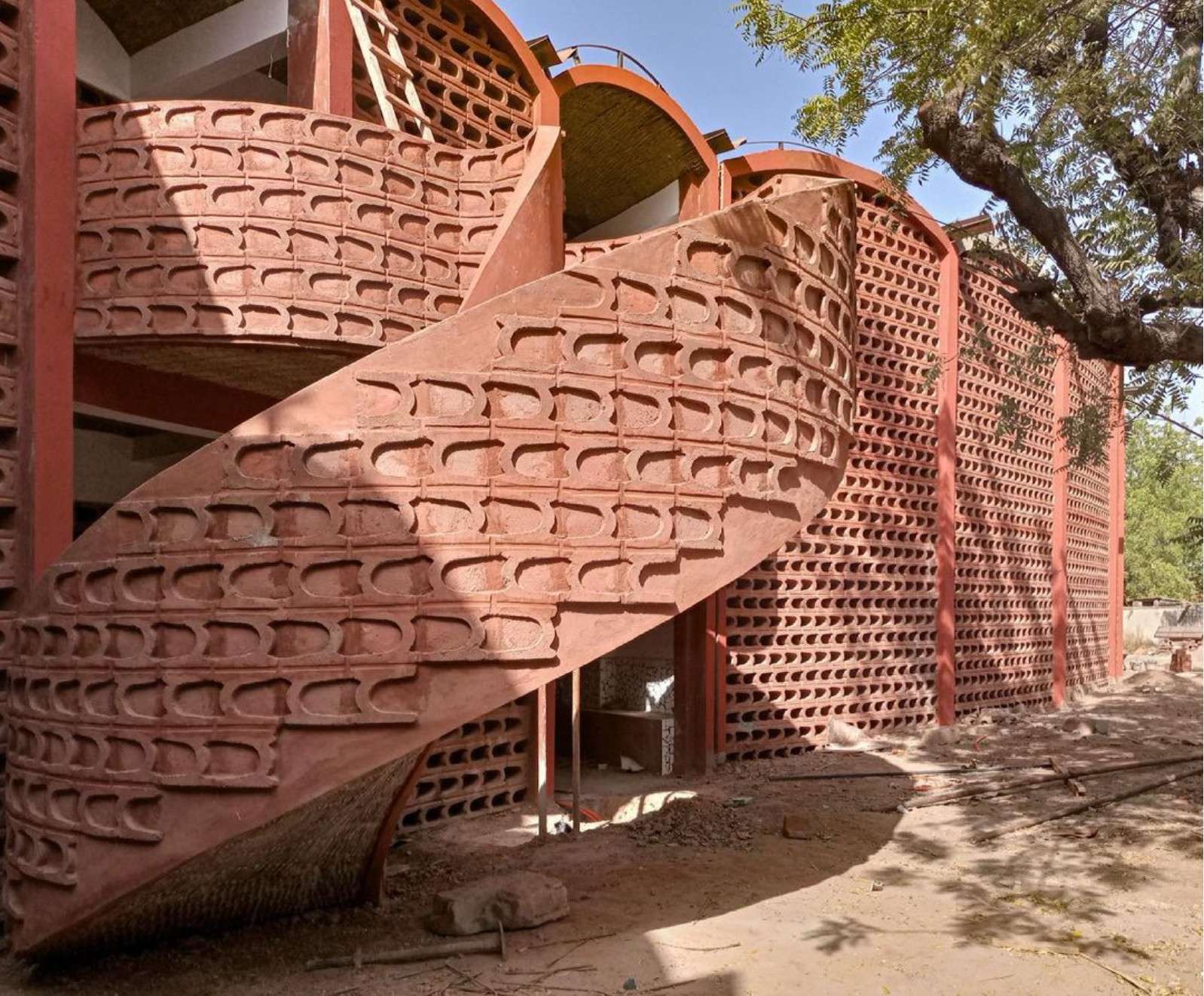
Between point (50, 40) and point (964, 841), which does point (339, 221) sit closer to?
point (50, 40)

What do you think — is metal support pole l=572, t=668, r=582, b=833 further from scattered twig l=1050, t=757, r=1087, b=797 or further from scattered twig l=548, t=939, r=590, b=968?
scattered twig l=1050, t=757, r=1087, b=797

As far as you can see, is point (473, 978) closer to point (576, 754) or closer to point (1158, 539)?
point (576, 754)

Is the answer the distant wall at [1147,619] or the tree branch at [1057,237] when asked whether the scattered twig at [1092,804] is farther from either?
the distant wall at [1147,619]

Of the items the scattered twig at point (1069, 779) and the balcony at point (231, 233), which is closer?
the balcony at point (231, 233)

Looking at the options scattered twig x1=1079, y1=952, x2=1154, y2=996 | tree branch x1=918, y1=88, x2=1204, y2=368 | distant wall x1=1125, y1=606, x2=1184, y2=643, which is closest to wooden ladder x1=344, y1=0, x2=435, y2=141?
tree branch x1=918, y1=88, x2=1204, y2=368

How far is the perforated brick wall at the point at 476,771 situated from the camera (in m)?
6.85

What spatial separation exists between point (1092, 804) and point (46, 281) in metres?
7.85

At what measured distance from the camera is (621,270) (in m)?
4.20

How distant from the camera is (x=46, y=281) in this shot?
523cm

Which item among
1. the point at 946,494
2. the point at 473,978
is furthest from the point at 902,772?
the point at 473,978

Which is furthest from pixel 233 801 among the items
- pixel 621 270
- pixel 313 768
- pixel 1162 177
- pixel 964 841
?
pixel 1162 177

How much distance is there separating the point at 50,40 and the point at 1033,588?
12.0m

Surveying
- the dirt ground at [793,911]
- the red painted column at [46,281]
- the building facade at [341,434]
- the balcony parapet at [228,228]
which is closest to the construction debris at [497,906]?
the dirt ground at [793,911]

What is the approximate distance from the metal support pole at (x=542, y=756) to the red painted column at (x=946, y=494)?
547 cm
